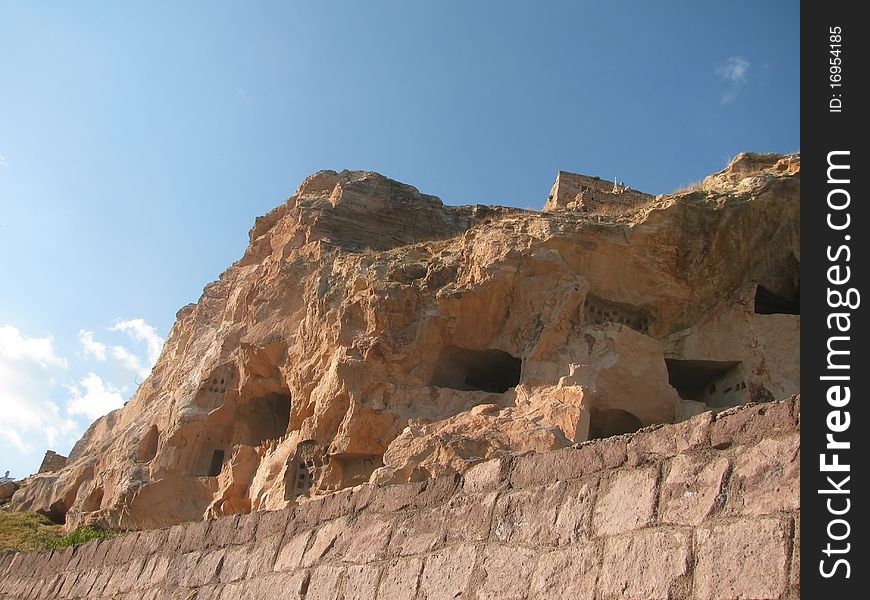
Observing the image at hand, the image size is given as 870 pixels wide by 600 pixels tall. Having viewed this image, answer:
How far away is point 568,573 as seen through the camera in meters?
3.31

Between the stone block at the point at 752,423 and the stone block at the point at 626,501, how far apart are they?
30 cm

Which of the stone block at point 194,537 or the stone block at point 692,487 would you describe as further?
the stone block at point 194,537

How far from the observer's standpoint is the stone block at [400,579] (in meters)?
3.93

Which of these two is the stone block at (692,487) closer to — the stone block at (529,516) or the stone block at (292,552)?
the stone block at (529,516)

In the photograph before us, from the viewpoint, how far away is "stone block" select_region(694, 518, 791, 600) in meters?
2.65

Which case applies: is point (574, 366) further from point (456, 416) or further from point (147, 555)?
point (147, 555)

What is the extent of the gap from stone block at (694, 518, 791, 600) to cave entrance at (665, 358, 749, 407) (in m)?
12.0

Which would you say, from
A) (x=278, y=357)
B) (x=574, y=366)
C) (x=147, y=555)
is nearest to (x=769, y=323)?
(x=574, y=366)

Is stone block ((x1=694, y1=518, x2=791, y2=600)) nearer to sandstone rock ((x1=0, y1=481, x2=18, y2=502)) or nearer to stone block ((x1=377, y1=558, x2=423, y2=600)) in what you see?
stone block ((x1=377, y1=558, x2=423, y2=600))

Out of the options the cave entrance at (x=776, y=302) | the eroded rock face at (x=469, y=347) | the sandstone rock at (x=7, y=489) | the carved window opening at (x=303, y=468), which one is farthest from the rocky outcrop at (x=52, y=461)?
the cave entrance at (x=776, y=302)

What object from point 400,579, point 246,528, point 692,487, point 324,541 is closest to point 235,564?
point 246,528

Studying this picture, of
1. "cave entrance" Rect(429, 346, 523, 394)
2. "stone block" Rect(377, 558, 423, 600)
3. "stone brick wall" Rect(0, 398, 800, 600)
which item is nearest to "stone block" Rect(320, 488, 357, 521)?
"stone brick wall" Rect(0, 398, 800, 600)

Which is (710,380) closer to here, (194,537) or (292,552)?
(194,537)
